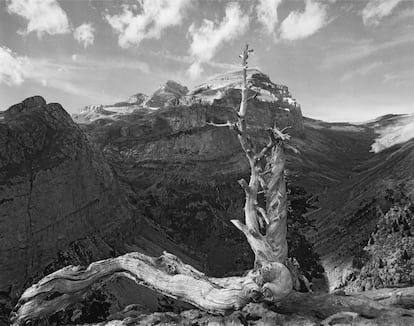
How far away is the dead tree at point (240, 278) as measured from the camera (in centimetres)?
1001

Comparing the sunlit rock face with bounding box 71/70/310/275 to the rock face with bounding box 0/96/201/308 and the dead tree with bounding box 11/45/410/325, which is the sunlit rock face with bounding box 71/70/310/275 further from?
the dead tree with bounding box 11/45/410/325

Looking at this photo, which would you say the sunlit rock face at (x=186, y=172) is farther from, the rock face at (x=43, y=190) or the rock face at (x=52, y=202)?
the rock face at (x=43, y=190)

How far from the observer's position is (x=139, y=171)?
9525 cm

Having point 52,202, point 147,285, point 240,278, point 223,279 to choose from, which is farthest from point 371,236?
point 52,202

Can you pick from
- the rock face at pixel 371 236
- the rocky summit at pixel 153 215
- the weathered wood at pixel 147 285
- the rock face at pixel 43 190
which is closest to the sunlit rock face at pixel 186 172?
the rocky summit at pixel 153 215

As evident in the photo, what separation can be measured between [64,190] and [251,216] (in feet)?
126

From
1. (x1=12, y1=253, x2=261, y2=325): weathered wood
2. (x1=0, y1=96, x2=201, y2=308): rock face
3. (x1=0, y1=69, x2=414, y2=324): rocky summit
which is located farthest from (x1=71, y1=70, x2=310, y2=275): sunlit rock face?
(x1=12, y1=253, x2=261, y2=325): weathered wood

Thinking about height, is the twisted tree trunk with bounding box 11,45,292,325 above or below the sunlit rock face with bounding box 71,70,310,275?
below

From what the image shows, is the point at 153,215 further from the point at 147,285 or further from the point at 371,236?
the point at 147,285

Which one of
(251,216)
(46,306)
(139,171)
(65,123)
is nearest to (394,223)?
(251,216)

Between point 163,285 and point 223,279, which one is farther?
point 163,285

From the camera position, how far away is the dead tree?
1001cm

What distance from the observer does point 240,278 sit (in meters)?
10.7

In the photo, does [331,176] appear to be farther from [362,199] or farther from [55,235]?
[55,235]
